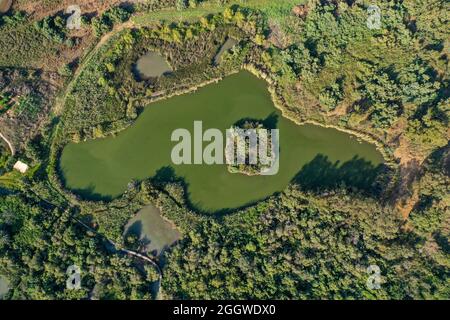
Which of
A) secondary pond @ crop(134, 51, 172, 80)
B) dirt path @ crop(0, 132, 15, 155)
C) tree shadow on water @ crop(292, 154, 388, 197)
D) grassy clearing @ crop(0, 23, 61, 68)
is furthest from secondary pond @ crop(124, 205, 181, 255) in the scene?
grassy clearing @ crop(0, 23, 61, 68)

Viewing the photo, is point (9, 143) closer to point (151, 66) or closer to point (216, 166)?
point (151, 66)

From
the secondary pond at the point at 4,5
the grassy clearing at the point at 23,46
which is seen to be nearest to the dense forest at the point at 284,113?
the grassy clearing at the point at 23,46

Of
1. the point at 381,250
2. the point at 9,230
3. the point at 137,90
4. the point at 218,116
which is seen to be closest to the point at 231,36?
the point at 218,116

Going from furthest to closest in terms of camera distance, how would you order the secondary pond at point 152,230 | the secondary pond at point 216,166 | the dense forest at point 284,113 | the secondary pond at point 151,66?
the secondary pond at point 151,66
the secondary pond at point 216,166
the secondary pond at point 152,230
the dense forest at point 284,113

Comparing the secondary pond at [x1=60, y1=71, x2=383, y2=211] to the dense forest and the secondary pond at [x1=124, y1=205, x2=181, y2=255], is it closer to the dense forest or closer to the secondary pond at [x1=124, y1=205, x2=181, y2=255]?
the dense forest

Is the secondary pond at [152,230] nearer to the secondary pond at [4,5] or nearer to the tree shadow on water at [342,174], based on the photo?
the tree shadow on water at [342,174]
